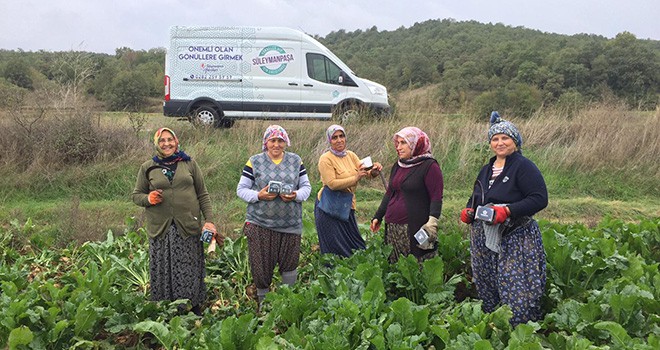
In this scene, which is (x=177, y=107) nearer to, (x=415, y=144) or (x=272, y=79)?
(x=272, y=79)

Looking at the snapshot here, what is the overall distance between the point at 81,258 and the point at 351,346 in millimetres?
3975

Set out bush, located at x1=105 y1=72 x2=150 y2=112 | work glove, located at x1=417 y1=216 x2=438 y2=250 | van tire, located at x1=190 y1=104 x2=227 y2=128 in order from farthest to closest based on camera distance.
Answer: bush, located at x1=105 y1=72 x2=150 y2=112
van tire, located at x1=190 y1=104 x2=227 y2=128
work glove, located at x1=417 y1=216 x2=438 y2=250

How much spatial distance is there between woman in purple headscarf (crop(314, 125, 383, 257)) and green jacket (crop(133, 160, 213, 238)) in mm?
1247

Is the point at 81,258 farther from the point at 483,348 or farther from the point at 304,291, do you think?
the point at 483,348

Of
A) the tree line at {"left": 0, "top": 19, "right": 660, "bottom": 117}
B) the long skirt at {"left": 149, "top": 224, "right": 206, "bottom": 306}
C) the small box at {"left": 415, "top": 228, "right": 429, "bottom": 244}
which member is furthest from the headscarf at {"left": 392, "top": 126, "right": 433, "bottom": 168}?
the tree line at {"left": 0, "top": 19, "right": 660, "bottom": 117}

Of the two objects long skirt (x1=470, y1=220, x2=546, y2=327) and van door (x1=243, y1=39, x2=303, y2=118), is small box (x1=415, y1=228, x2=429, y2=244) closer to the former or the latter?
long skirt (x1=470, y1=220, x2=546, y2=327)

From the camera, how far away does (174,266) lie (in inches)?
171

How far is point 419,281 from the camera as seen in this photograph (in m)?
4.32

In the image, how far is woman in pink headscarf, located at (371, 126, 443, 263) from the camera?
4332 mm

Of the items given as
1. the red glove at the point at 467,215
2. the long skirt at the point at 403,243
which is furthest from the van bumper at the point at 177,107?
the red glove at the point at 467,215

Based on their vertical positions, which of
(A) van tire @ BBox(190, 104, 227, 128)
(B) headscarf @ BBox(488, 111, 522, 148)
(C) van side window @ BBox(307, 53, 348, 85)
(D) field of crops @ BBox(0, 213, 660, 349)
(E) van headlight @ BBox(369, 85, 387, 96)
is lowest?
(D) field of crops @ BBox(0, 213, 660, 349)

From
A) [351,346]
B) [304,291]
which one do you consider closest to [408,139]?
[304,291]

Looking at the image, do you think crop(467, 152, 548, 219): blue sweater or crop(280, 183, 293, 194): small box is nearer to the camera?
crop(467, 152, 548, 219): blue sweater

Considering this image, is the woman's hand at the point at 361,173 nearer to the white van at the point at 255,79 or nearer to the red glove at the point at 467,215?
the red glove at the point at 467,215
